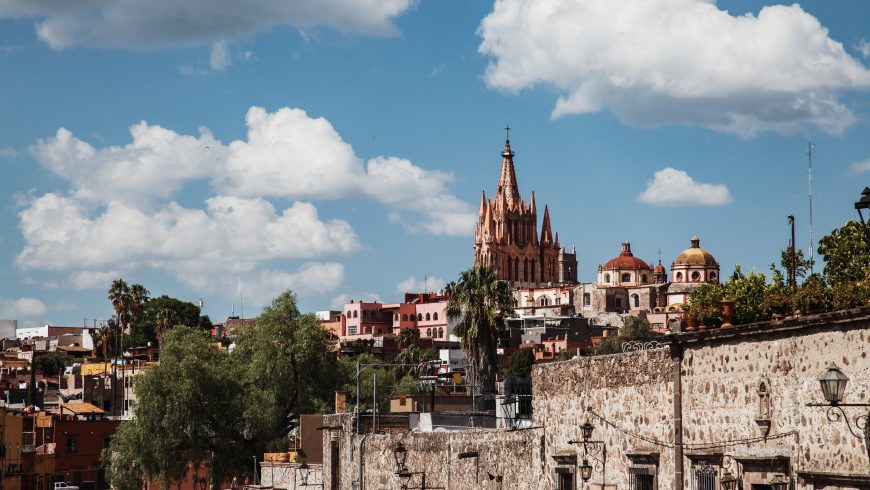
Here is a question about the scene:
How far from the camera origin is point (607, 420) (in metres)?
24.3

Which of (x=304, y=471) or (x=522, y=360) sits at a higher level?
(x=522, y=360)

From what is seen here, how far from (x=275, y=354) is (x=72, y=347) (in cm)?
11058

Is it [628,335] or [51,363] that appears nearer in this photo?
[628,335]

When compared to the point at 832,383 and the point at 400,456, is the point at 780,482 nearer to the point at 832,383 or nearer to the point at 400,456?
the point at 832,383

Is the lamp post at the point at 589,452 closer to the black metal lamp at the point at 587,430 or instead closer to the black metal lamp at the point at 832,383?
the black metal lamp at the point at 587,430

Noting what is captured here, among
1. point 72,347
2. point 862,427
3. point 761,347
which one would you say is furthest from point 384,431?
point 72,347

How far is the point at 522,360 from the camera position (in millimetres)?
128750

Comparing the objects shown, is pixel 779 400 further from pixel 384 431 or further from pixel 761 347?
pixel 384 431

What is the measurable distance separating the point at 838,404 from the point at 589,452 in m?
7.83

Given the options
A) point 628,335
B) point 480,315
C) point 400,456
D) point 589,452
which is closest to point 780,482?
point 589,452

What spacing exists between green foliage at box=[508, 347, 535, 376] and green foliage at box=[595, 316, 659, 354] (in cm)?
666

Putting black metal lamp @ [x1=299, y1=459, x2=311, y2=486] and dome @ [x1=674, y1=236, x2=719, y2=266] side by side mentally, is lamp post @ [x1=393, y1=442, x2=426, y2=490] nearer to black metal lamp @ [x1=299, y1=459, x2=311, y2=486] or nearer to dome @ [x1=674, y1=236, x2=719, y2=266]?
black metal lamp @ [x1=299, y1=459, x2=311, y2=486]

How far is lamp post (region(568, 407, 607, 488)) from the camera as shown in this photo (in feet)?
80.3

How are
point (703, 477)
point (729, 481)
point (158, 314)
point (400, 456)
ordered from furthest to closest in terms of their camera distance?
point (158, 314) → point (400, 456) → point (703, 477) → point (729, 481)
